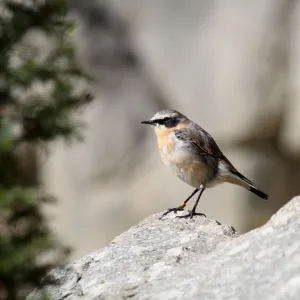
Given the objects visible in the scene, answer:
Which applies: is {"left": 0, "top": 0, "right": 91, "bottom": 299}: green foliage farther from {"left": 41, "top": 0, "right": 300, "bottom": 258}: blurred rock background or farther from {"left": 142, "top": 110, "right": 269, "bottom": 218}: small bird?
{"left": 41, "top": 0, "right": 300, "bottom": 258}: blurred rock background

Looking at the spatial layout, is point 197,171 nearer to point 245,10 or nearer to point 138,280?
point 138,280

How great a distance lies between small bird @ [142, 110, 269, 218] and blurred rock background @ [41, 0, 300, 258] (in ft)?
17.6

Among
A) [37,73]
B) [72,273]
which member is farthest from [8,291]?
[72,273]

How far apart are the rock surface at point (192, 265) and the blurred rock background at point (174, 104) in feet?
22.4

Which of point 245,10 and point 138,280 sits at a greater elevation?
point 245,10

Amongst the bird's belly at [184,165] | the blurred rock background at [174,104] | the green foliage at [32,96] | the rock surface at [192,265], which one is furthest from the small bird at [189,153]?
the blurred rock background at [174,104]

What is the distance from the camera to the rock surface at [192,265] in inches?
132

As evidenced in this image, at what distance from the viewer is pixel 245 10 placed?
11.5 metres

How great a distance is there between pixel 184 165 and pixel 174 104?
678 centimetres

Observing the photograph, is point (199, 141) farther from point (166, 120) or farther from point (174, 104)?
point (174, 104)

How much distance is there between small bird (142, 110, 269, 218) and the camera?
18.9ft

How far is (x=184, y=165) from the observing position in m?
5.76

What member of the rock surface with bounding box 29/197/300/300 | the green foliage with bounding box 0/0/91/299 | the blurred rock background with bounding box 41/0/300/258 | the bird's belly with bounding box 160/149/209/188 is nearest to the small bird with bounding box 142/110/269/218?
the bird's belly with bounding box 160/149/209/188

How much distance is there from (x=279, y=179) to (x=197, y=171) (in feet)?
19.4
